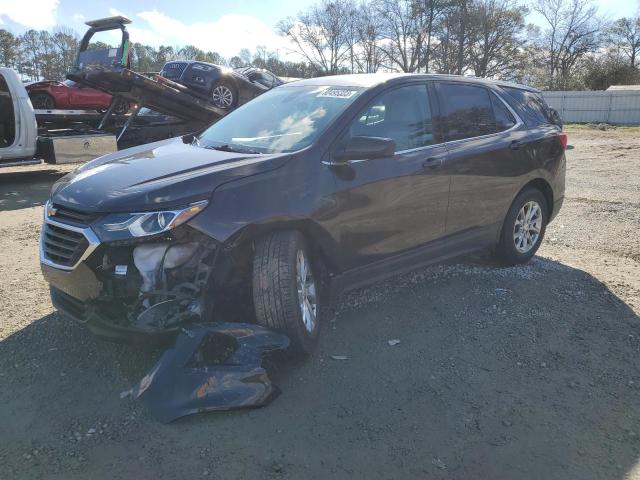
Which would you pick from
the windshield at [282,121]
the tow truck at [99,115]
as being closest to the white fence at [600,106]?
the tow truck at [99,115]

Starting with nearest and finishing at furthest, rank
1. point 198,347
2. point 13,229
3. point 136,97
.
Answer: point 198,347 → point 13,229 → point 136,97

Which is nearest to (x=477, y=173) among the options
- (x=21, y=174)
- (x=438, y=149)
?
(x=438, y=149)

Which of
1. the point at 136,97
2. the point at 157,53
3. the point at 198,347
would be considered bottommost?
the point at 198,347

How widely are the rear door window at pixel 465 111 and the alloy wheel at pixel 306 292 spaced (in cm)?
177

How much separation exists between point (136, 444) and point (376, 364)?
1.52 meters

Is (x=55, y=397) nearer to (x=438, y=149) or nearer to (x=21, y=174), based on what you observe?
(x=438, y=149)

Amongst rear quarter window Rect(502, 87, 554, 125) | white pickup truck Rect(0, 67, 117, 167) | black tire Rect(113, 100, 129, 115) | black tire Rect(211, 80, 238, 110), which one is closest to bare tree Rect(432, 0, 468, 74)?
black tire Rect(211, 80, 238, 110)

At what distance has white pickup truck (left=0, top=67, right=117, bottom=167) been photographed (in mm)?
9234

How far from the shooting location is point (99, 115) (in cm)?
1143

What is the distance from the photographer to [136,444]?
2656mm

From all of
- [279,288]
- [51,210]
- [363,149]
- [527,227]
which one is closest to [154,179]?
[51,210]

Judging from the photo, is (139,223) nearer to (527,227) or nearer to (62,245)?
(62,245)

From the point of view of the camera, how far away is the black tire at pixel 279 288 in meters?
3.20

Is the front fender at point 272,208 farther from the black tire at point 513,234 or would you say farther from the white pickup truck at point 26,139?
the white pickup truck at point 26,139
